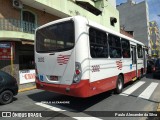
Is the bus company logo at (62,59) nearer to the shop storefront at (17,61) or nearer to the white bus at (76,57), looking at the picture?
the white bus at (76,57)

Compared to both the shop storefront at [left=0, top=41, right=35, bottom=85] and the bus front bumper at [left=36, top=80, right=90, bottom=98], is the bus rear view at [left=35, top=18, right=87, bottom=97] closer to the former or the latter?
the bus front bumper at [left=36, top=80, right=90, bottom=98]

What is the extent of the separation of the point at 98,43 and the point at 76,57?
1.23 metres

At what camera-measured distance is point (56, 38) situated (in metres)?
6.42

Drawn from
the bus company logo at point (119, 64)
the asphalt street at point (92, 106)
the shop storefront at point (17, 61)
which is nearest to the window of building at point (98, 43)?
the bus company logo at point (119, 64)

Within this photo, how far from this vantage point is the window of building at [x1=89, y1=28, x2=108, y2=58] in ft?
20.1

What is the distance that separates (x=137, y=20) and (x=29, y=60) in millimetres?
55488

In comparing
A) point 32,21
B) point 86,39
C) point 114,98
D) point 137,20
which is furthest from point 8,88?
point 137,20

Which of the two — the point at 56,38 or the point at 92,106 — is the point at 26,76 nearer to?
the point at 56,38

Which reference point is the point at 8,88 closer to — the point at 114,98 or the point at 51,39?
the point at 51,39

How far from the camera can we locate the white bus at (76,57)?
18.7 feet

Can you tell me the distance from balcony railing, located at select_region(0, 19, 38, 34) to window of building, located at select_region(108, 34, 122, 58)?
7887 mm

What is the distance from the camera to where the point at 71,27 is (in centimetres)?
594

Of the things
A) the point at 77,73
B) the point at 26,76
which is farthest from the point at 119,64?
the point at 26,76

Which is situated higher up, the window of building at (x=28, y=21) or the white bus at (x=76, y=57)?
the window of building at (x=28, y=21)
